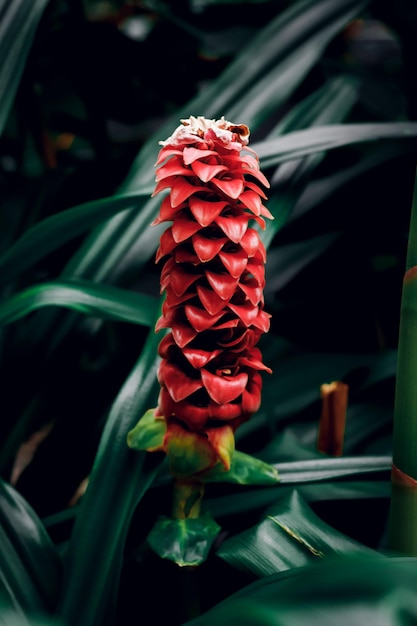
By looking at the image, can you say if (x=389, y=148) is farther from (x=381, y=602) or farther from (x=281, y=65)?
(x=381, y=602)

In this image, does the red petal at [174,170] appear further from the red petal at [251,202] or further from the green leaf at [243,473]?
the green leaf at [243,473]

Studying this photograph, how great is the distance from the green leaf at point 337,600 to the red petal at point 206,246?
19 cm

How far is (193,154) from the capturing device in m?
0.38

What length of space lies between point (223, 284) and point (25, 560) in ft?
0.78

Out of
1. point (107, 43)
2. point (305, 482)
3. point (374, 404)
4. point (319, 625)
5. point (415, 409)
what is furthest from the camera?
point (107, 43)

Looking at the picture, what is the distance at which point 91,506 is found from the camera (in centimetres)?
47

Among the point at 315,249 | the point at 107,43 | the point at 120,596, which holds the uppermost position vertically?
the point at 107,43

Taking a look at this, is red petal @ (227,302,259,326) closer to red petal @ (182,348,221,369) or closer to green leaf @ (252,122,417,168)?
red petal @ (182,348,221,369)

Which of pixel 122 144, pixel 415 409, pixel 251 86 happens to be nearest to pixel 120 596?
pixel 415 409

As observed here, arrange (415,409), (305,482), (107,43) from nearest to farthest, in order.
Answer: (415,409) → (305,482) → (107,43)

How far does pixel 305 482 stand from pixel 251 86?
1.41 ft

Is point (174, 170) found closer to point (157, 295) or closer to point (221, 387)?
point (221, 387)

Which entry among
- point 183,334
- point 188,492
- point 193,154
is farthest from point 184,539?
point 193,154

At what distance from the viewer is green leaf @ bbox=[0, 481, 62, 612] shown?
1.47 feet
